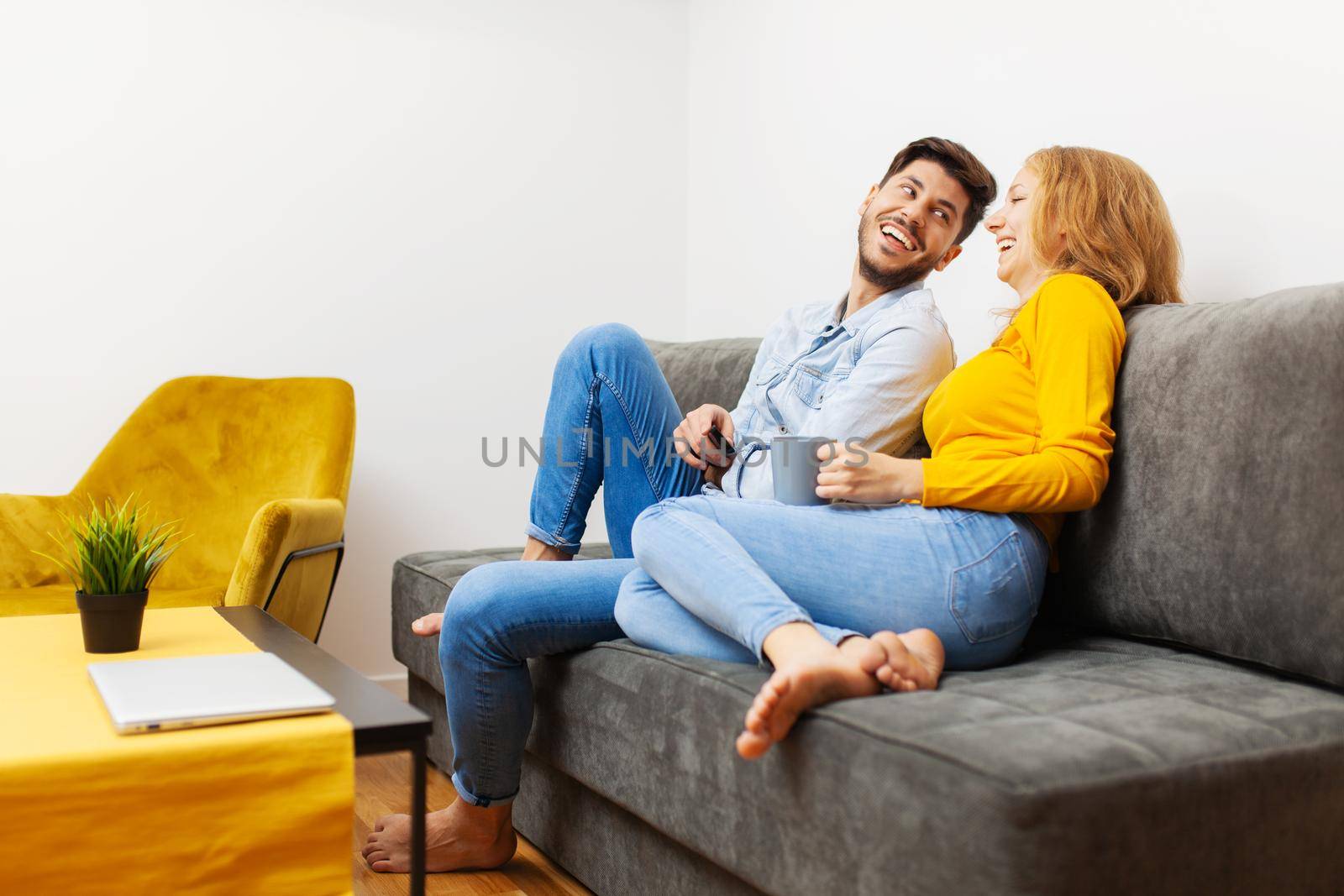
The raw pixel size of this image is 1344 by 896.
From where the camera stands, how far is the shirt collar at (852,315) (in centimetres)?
197

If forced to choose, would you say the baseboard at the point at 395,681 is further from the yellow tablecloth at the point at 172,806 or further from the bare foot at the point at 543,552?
the yellow tablecloth at the point at 172,806

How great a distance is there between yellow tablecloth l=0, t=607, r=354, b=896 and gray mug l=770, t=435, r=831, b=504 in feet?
2.16

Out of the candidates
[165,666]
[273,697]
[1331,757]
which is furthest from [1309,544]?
[165,666]

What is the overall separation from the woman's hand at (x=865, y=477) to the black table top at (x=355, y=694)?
611 mm

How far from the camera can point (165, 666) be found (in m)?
1.34

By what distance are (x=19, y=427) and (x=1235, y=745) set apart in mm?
2773

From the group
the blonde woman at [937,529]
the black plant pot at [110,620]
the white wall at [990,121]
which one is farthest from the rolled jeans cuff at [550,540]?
the white wall at [990,121]

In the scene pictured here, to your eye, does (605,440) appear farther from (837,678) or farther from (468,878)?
(837,678)

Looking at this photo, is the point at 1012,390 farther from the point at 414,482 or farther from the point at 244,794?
the point at 414,482

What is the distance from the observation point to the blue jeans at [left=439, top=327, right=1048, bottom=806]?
1.39 meters

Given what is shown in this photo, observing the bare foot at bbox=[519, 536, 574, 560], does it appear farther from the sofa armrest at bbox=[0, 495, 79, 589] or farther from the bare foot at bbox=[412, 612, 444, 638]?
the sofa armrest at bbox=[0, 495, 79, 589]

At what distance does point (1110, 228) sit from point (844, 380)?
0.48m

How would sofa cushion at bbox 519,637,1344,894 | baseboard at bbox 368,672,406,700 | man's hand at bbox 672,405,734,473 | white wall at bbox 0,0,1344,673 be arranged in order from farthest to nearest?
baseboard at bbox 368,672,406,700 → white wall at bbox 0,0,1344,673 → man's hand at bbox 672,405,734,473 → sofa cushion at bbox 519,637,1344,894

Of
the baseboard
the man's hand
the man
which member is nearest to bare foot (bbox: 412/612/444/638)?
the man
